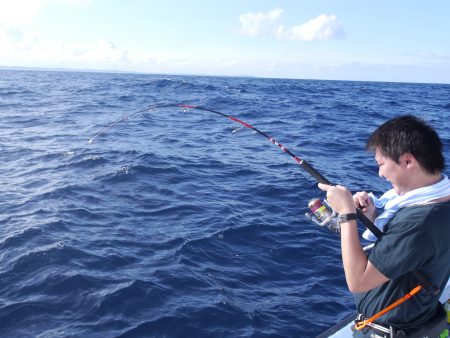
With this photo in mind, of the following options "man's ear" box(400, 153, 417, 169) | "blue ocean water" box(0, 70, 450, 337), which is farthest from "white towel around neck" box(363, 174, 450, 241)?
"blue ocean water" box(0, 70, 450, 337)

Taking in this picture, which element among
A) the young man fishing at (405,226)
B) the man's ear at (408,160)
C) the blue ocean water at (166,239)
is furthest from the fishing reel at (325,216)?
the blue ocean water at (166,239)

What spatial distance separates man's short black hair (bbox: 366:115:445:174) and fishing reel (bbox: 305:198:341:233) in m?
0.57

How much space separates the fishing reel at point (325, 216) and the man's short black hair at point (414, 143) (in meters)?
0.57

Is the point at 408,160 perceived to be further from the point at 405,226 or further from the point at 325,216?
the point at 325,216

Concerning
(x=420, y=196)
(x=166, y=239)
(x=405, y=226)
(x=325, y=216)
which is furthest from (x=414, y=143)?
(x=166, y=239)

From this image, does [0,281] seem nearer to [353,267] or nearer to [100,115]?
[353,267]

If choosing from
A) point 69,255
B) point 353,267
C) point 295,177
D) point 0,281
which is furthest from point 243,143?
→ point 353,267

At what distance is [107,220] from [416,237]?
5.84m

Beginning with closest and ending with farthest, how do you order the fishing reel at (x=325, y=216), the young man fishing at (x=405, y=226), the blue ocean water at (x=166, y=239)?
the young man fishing at (x=405, y=226) → the fishing reel at (x=325, y=216) → the blue ocean water at (x=166, y=239)

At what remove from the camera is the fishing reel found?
256 cm

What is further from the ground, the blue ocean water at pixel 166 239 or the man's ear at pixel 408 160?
the man's ear at pixel 408 160

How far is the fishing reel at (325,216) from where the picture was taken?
2564 mm

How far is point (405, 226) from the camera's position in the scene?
2014 millimetres

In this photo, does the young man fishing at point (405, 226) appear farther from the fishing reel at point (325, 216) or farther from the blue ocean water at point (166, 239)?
the blue ocean water at point (166, 239)
